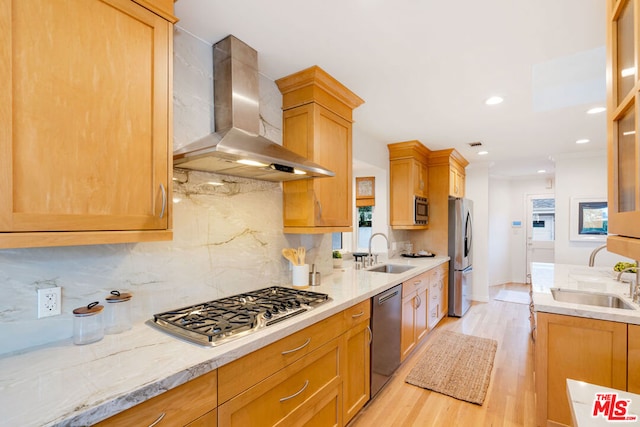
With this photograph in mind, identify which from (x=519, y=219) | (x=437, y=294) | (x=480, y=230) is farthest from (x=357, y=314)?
(x=519, y=219)

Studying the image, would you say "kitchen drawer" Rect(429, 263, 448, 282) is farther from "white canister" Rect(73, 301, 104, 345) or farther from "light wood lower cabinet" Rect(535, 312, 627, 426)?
"white canister" Rect(73, 301, 104, 345)

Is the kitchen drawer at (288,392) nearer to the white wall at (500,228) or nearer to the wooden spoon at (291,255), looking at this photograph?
the wooden spoon at (291,255)

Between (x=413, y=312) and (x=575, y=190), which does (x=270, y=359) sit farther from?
(x=575, y=190)

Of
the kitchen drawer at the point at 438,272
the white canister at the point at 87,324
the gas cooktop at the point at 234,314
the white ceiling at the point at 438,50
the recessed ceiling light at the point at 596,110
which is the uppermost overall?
the white ceiling at the point at 438,50

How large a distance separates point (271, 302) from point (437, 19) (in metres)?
1.79

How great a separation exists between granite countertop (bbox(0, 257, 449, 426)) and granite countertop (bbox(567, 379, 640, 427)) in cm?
107

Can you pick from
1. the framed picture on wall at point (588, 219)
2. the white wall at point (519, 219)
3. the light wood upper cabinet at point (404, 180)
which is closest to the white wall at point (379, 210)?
the light wood upper cabinet at point (404, 180)

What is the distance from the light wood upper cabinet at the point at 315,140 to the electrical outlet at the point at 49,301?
4.42 feet

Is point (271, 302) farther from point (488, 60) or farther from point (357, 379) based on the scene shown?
point (488, 60)

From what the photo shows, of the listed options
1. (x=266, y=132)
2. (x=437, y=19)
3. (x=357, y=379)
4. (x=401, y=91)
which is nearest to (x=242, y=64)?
(x=266, y=132)

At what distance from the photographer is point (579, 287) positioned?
2.51 meters

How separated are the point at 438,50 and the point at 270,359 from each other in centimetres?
197

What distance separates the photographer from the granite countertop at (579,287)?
1.84 metres

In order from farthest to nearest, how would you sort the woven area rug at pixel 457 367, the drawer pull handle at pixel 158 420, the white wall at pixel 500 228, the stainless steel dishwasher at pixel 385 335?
the white wall at pixel 500 228, the woven area rug at pixel 457 367, the stainless steel dishwasher at pixel 385 335, the drawer pull handle at pixel 158 420
